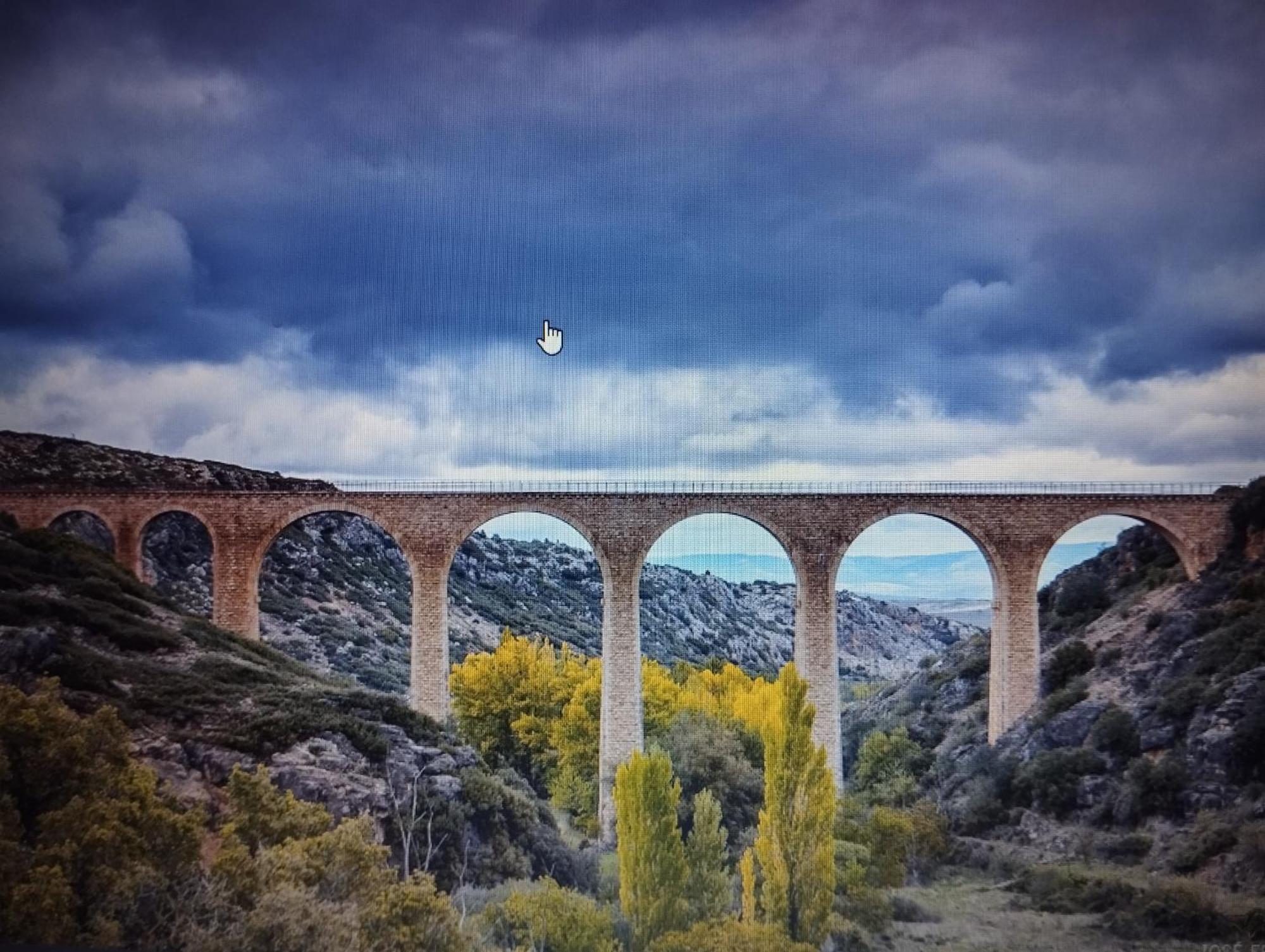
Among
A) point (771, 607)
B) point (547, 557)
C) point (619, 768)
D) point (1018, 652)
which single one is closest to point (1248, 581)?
point (1018, 652)

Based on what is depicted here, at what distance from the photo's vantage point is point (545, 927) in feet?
37.9

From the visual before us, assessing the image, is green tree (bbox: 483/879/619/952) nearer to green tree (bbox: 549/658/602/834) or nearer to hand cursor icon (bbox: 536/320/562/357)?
green tree (bbox: 549/658/602/834)

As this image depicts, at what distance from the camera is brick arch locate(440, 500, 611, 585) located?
56.8ft

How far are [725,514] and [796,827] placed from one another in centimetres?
599

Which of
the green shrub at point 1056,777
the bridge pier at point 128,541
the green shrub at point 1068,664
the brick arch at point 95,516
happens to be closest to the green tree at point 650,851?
the green shrub at point 1056,777

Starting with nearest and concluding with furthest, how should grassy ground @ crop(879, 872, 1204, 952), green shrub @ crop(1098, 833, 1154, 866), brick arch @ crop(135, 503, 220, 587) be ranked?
1. grassy ground @ crop(879, 872, 1204, 952)
2. green shrub @ crop(1098, 833, 1154, 866)
3. brick arch @ crop(135, 503, 220, 587)

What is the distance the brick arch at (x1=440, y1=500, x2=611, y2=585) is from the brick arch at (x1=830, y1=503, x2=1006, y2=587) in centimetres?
409

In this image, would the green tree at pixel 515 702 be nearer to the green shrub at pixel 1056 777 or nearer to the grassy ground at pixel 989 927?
the grassy ground at pixel 989 927

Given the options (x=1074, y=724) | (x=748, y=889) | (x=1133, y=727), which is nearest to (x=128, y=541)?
(x=748, y=889)

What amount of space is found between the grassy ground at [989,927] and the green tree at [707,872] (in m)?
2.03

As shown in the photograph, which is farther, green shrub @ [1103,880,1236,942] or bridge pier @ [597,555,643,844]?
bridge pier @ [597,555,643,844]

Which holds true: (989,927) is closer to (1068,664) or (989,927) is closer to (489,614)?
(1068,664)

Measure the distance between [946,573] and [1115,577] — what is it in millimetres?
2957

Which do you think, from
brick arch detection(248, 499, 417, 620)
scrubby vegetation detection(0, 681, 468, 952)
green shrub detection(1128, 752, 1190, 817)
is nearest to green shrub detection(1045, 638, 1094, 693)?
green shrub detection(1128, 752, 1190, 817)
